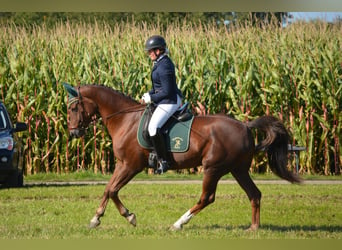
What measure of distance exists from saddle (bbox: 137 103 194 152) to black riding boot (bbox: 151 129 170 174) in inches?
3.6

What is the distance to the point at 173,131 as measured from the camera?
8.95 metres

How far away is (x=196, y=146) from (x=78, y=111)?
1637 millimetres

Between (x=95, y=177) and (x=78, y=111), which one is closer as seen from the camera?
(x=78, y=111)

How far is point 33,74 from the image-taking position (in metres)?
16.0

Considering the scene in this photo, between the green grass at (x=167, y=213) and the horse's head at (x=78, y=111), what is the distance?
1.24 m

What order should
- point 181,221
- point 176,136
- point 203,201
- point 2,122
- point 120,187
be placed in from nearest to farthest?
point 181,221 < point 203,201 < point 120,187 < point 176,136 < point 2,122

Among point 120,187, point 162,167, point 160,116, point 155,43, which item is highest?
point 155,43

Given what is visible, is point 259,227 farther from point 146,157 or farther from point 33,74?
point 33,74

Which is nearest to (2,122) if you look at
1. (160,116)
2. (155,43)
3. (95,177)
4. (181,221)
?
(95,177)

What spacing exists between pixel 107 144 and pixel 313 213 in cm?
640

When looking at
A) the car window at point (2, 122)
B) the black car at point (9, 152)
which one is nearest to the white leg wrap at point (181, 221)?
the black car at point (9, 152)

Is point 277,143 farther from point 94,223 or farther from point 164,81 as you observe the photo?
point 94,223

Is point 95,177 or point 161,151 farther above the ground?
point 161,151
